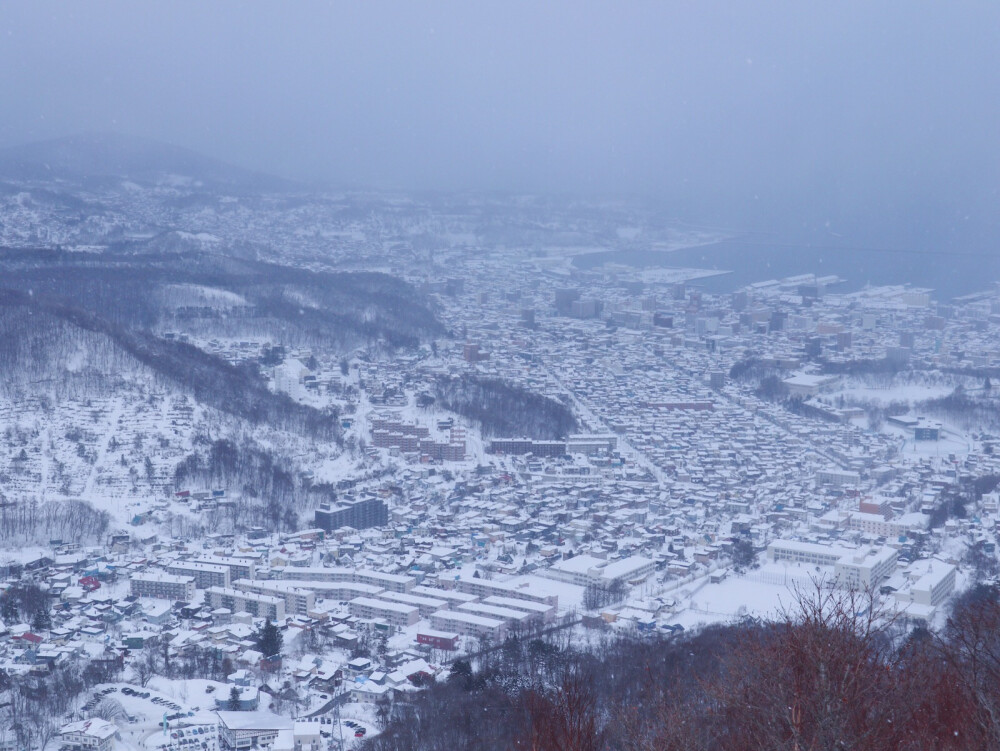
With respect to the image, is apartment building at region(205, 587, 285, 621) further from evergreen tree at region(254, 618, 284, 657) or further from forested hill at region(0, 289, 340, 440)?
forested hill at region(0, 289, 340, 440)

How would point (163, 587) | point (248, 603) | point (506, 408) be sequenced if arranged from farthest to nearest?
point (506, 408) → point (163, 587) → point (248, 603)

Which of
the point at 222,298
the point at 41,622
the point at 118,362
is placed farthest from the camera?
the point at 222,298

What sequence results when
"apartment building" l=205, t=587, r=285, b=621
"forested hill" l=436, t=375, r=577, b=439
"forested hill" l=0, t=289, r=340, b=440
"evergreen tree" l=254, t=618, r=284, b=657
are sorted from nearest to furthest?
"evergreen tree" l=254, t=618, r=284, b=657 → "apartment building" l=205, t=587, r=285, b=621 → "forested hill" l=0, t=289, r=340, b=440 → "forested hill" l=436, t=375, r=577, b=439

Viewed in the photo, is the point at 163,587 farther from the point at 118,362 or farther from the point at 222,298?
the point at 222,298

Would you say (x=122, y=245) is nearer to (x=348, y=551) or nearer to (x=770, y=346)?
(x=770, y=346)

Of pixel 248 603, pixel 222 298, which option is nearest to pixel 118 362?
pixel 248 603

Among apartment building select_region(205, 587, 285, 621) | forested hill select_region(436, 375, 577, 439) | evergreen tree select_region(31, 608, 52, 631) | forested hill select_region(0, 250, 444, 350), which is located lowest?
evergreen tree select_region(31, 608, 52, 631)

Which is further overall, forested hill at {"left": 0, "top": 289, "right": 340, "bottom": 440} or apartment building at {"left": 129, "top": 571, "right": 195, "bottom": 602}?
forested hill at {"left": 0, "top": 289, "right": 340, "bottom": 440}

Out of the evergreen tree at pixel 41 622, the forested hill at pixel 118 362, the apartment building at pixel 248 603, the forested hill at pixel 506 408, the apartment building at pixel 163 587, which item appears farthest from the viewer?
the forested hill at pixel 506 408

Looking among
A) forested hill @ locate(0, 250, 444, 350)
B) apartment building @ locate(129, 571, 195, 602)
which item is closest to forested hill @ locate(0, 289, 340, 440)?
forested hill @ locate(0, 250, 444, 350)

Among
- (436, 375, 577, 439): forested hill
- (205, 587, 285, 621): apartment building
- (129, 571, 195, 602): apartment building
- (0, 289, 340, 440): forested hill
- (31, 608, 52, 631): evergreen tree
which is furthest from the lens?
(436, 375, 577, 439): forested hill

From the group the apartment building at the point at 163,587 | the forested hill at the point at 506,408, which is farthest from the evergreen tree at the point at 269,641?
the forested hill at the point at 506,408

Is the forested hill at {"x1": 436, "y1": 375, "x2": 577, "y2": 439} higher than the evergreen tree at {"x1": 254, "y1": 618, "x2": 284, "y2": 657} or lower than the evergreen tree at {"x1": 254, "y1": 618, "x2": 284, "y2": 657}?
higher

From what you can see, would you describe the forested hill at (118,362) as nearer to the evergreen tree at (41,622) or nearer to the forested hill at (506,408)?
the forested hill at (506,408)
